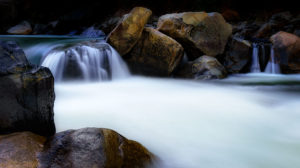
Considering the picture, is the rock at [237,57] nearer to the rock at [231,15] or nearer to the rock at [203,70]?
the rock at [203,70]

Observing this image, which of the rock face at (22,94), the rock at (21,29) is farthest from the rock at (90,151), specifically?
the rock at (21,29)

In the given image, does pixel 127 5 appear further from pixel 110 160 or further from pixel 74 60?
pixel 110 160

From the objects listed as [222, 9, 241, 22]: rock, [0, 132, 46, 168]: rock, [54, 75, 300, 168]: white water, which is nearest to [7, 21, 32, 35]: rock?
[54, 75, 300, 168]: white water

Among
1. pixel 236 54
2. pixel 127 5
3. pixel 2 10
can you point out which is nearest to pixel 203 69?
pixel 236 54

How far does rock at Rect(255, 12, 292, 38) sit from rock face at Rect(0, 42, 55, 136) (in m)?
11.4

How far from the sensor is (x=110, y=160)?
5.84 feet

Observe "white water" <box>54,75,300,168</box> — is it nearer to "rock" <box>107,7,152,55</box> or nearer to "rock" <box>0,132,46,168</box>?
"rock" <box>0,132,46,168</box>

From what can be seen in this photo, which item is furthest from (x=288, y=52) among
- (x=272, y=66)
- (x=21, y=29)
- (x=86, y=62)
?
(x=21, y=29)

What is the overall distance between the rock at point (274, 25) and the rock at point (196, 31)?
4.77 meters

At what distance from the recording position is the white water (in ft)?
7.98

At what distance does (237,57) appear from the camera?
7.97 metres

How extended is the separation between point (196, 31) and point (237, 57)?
175 cm

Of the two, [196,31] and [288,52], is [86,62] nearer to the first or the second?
[196,31]

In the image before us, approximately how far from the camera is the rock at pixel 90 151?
1.73 m
